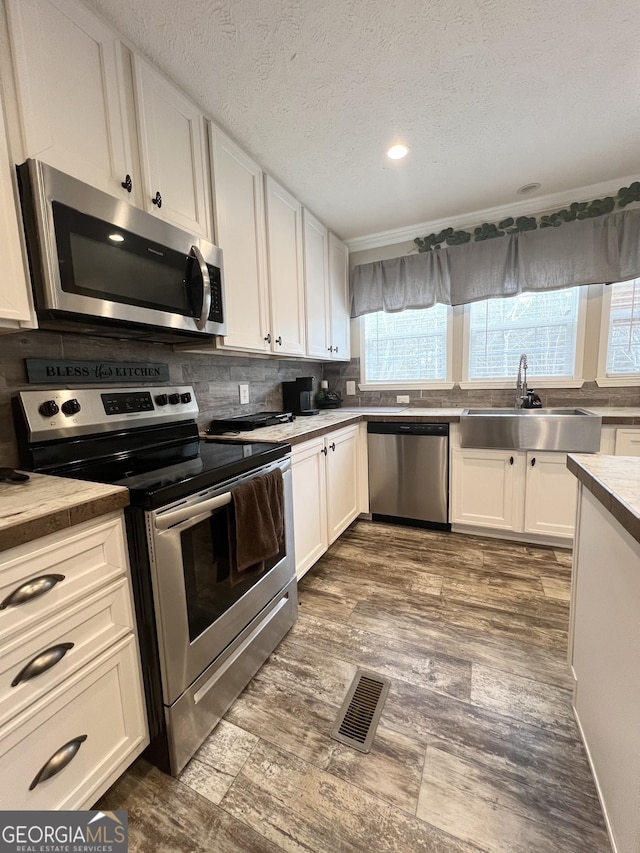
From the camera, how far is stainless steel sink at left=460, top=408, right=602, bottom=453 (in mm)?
2209

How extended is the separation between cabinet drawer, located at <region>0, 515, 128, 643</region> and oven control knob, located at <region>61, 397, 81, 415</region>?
0.56 metres

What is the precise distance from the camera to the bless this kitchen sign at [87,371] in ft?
4.06

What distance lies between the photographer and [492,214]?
9.09ft

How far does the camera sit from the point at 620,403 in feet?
8.48

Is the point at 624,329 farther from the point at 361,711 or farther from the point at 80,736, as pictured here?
the point at 80,736

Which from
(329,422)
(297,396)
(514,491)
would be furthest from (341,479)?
(514,491)

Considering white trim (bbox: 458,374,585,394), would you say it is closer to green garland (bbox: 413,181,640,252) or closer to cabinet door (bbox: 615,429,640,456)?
cabinet door (bbox: 615,429,640,456)

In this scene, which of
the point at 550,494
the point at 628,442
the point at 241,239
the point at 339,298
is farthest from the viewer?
the point at 339,298

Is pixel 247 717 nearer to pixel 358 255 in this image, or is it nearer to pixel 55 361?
pixel 55 361

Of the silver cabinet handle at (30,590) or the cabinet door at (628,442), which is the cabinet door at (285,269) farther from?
the cabinet door at (628,442)

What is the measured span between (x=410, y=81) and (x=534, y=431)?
2.02 meters

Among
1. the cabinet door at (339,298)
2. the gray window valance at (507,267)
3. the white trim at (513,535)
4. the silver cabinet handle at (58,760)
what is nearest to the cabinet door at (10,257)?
the silver cabinet handle at (58,760)

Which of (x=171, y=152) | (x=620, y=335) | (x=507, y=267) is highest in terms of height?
(x=171, y=152)

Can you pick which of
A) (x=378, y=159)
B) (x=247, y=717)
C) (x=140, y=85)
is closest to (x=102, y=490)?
(x=247, y=717)
